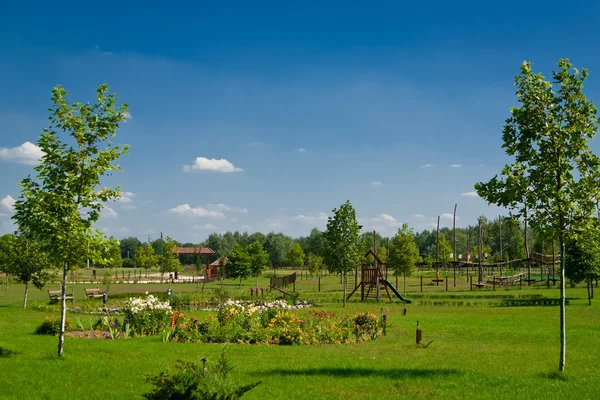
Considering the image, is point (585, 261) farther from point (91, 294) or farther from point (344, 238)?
point (91, 294)

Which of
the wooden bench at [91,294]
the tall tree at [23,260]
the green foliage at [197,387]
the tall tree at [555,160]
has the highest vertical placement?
the tall tree at [555,160]

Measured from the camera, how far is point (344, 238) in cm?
4184

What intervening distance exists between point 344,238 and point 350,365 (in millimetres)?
26915

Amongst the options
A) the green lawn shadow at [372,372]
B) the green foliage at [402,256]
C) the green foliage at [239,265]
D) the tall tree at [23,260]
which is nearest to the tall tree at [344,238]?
the green foliage at [402,256]

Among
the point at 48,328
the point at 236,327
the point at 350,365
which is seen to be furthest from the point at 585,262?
the point at 48,328

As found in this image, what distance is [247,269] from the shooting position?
64188 mm

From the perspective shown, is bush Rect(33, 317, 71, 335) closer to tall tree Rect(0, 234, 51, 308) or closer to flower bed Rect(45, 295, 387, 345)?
flower bed Rect(45, 295, 387, 345)

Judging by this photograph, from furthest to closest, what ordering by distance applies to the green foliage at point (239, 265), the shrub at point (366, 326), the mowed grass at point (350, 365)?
the green foliage at point (239, 265), the shrub at point (366, 326), the mowed grass at point (350, 365)

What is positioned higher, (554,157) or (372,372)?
(554,157)

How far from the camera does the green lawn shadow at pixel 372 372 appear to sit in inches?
536

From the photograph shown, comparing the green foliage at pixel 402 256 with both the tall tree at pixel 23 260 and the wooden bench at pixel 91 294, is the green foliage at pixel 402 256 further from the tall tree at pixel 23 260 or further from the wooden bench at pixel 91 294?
the tall tree at pixel 23 260

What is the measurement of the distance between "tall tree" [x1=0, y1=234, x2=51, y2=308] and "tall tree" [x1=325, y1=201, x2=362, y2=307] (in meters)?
21.0

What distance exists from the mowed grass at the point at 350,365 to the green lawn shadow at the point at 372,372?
0.03 meters

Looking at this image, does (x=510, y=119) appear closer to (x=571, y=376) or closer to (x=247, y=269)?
(x=571, y=376)
